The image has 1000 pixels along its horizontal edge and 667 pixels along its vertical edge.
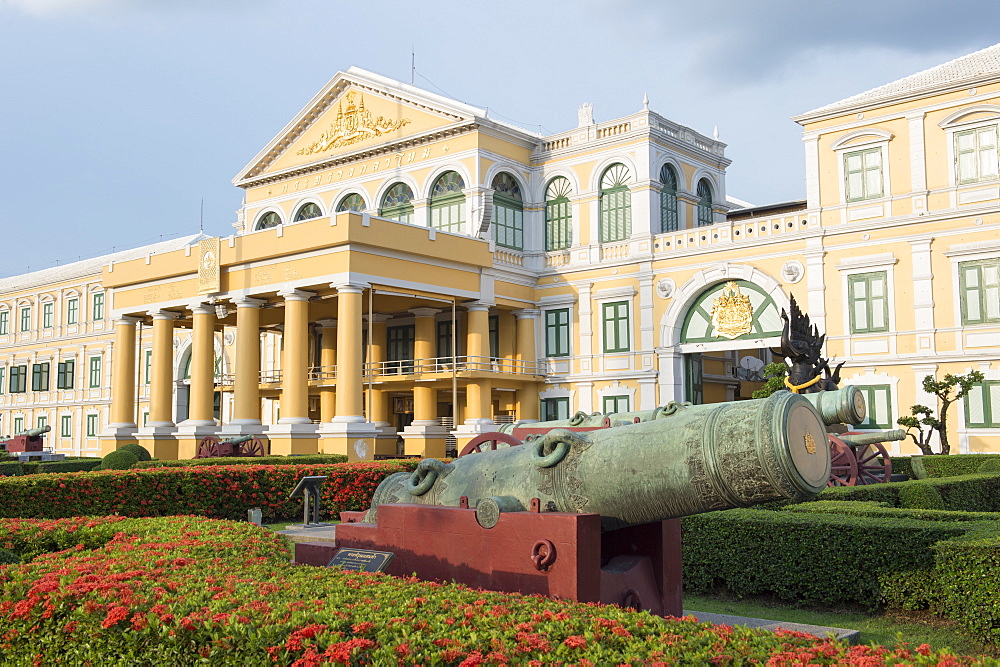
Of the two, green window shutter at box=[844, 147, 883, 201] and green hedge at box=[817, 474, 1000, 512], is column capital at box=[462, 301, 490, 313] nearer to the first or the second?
green window shutter at box=[844, 147, 883, 201]

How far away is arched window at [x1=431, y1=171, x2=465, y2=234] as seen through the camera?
109ft

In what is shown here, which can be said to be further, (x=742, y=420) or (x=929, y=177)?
(x=929, y=177)

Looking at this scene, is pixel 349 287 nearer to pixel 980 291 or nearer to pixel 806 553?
Result: pixel 980 291

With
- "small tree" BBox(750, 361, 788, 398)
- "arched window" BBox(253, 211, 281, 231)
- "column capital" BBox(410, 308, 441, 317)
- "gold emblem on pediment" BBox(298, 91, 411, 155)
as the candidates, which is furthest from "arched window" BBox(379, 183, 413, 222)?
"small tree" BBox(750, 361, 788, 398)

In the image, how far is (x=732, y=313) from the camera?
29.3 m

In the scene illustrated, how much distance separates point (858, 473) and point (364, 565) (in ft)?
35.6

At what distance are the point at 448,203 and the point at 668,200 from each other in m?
8.11

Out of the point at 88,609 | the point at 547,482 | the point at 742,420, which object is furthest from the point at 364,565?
the point at 742,420

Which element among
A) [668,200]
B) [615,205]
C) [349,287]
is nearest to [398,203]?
[615,205]

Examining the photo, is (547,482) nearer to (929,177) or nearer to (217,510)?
(217,510)

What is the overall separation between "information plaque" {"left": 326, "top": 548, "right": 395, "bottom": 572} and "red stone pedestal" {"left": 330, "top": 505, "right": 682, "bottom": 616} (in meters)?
0.08

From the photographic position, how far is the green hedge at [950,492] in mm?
12345

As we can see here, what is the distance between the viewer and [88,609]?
4828mm

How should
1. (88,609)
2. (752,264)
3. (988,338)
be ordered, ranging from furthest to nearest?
(752,264)
(988,338)
(88,609)
